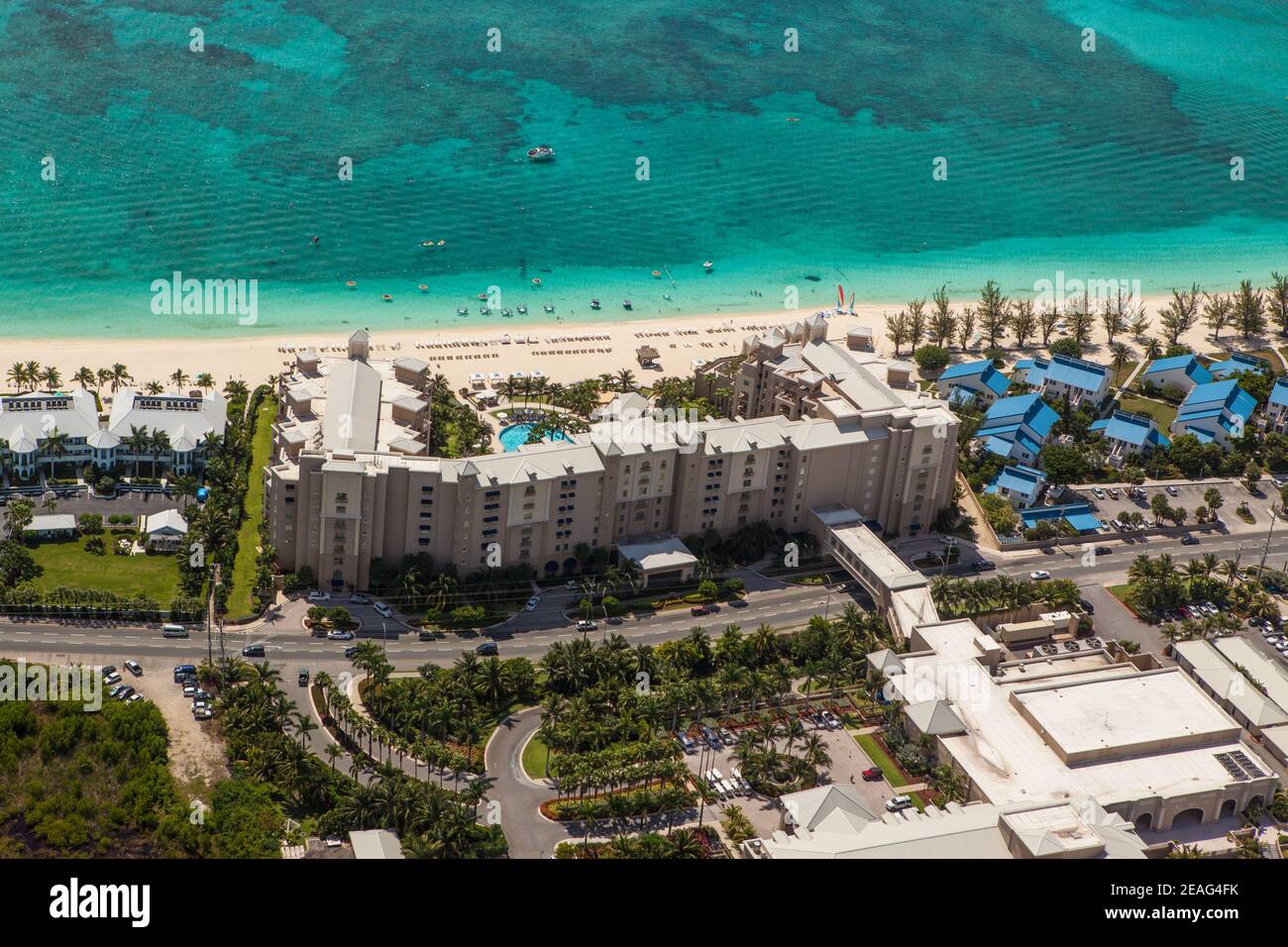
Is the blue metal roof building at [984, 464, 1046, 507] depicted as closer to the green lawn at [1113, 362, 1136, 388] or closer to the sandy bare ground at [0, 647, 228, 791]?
the green lawn at [1113, 362, 1136, 388]

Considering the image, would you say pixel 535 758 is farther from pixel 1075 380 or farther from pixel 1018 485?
pixel 1075 380

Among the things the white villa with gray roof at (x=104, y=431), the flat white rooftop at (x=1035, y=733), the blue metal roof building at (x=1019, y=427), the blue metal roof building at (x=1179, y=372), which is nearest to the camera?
the flat white rooftop at (x=1035, y=733)

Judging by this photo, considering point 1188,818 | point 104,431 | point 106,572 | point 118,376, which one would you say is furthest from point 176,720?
point 1188,818

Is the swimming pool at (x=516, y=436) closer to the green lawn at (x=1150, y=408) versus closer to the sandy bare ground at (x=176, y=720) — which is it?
the sandy bare ground at (x=176, y=720)

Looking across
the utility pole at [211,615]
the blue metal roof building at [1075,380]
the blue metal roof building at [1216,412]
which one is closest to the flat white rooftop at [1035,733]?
the blue metal roof building at [1216,412]

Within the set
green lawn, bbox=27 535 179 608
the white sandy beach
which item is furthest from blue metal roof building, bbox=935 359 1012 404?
green lawn, bbox=27 535 179 608
